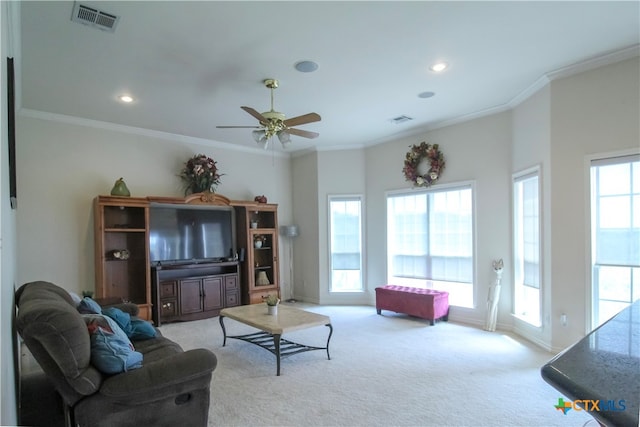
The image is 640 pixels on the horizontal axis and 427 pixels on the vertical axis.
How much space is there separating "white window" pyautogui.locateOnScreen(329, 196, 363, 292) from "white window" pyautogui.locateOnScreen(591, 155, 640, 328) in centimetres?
386

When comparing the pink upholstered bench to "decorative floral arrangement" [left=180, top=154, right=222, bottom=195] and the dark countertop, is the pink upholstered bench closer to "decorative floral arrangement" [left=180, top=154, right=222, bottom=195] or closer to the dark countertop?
"decorative floral arrangement" [left=180, top=154, right=222, bottom=195]

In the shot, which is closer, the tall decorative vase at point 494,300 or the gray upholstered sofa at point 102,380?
the gray upholstered sofa at point 102,380

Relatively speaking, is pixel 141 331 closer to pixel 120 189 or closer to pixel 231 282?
pixel 120 189

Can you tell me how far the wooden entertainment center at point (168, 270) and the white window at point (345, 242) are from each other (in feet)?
4.02

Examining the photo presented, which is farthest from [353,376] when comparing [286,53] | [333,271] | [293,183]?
[293,183]

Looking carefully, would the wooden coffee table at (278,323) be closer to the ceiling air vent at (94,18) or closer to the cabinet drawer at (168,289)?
the cabinet drawer at (168,289)

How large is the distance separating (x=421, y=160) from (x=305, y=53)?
326cm

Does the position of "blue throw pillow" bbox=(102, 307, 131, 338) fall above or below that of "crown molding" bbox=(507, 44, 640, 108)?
below

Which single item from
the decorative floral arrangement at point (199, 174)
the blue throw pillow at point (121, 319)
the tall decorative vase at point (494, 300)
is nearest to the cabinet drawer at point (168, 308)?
the decorative floral arrangement at point (199, 174)

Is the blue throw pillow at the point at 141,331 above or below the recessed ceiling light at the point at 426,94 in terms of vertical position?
below

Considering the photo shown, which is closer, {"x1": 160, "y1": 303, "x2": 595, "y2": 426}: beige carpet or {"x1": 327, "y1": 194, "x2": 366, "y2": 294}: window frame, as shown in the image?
{"x1": 160, "y1": 303, "x2": 595, "y2": 426}: beige carpet

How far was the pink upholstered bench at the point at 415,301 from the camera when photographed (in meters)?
5.29

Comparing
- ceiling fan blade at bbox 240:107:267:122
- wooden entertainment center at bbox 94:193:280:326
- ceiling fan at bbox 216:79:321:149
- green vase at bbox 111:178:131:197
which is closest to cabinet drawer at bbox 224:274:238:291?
wooden entertainment center at bbox 94:193:280:326

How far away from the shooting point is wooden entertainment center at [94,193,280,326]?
514cm
